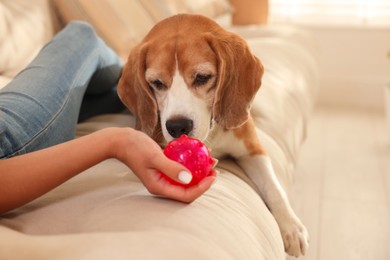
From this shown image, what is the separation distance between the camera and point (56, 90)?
1.43 m

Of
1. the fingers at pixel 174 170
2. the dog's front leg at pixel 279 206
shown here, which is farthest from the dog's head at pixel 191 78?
the fingers at pixel 174 170

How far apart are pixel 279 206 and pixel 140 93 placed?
1.51 feet

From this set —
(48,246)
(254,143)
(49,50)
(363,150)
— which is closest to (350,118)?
(363,150)

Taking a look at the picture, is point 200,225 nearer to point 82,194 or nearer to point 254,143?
point 82,194

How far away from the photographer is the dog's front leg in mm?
1493

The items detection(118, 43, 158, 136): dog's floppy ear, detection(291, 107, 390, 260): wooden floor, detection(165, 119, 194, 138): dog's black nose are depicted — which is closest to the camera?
detection(165, 119, 194, 138): dog's black nose

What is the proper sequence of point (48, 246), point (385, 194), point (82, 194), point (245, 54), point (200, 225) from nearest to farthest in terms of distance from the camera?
point (48, 246), point (200, 225), point (82, 194), point (245, 54), point (385, 194)

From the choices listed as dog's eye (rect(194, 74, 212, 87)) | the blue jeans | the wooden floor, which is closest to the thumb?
the blue jeans

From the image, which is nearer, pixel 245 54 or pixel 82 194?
pixel 82 194

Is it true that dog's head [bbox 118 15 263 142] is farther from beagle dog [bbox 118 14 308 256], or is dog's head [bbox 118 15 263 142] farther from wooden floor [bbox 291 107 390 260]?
wooden floor [bbox 291 107 390 260]

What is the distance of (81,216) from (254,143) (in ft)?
2.23

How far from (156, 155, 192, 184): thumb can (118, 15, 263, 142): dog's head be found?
36cm

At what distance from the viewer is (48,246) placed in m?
0.91

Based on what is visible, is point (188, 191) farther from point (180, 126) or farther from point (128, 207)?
point (180, 126)
